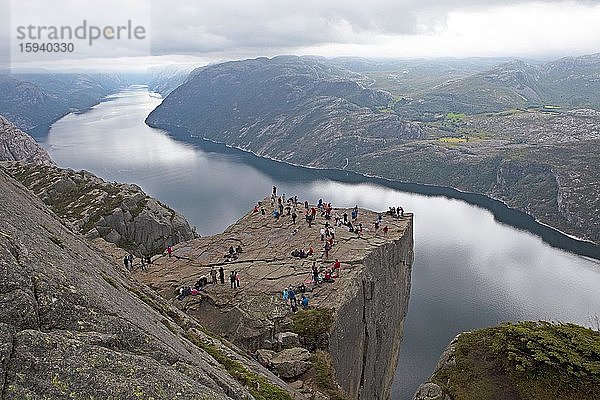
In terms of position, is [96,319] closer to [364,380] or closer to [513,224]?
[364,380]

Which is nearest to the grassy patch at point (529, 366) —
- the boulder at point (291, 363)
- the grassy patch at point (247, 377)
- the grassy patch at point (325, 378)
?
the grassy patch at point (325, 378)

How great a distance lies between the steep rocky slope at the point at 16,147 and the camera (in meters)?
148

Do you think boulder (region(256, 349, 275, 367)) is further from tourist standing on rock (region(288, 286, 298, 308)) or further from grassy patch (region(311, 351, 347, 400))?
tourist standing on rock (region(288, 286, 298, 308))

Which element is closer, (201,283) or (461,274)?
(201,283)

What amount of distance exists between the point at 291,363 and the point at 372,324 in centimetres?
1585

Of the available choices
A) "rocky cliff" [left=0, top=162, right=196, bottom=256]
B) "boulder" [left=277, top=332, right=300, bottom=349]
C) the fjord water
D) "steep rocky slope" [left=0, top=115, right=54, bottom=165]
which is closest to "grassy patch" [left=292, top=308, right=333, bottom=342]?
"boulder" [left=277, top=332, right=300, bottom=349]

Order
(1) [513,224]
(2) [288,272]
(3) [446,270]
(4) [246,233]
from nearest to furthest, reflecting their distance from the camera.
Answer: (2) [288,272], (4) [246,233], (3) [446,270], (1) [513,224]

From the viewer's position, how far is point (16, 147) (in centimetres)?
15550

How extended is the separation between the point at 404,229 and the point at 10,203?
135 feet

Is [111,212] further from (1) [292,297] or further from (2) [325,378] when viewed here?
(2) [325,378]

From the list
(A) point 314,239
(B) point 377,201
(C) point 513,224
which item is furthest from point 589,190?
(A) point 314,239

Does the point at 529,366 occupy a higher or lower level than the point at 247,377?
lower

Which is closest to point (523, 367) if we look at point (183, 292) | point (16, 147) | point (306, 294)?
point (306, 294)

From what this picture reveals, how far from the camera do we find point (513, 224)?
17700 centimetres
